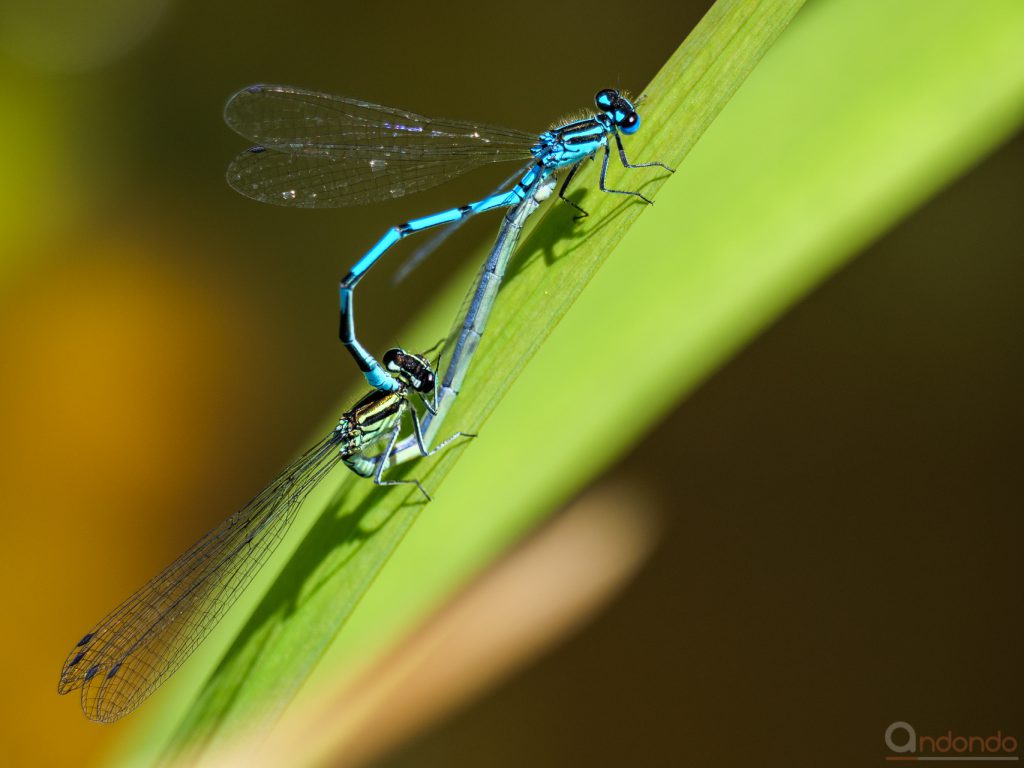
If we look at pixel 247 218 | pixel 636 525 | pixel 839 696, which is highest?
pixel 247 218

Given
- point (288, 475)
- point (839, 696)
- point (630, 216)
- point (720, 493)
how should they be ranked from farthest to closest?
point (720, 493) → point (839, 696) → point (288, 475) → point (630, 216)

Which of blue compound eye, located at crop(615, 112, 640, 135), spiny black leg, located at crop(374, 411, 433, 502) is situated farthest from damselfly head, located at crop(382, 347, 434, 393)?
blue compound eye, located at crop(615, 112, 640, 135)

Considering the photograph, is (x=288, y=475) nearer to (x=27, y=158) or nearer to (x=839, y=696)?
(x=839, y=696)

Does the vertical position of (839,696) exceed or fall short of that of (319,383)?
it falls short

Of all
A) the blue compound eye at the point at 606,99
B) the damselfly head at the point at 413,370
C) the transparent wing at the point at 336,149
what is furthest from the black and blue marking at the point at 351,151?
the damselfly head at the point at 413,370

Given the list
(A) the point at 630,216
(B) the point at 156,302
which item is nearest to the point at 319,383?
(B) the point at 156,302

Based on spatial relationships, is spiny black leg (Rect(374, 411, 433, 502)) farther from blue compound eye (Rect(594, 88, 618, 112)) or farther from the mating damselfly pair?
blue compound eye (Rect(594, 88, 618, 112))

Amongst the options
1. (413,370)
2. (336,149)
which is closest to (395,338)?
(336,149)
